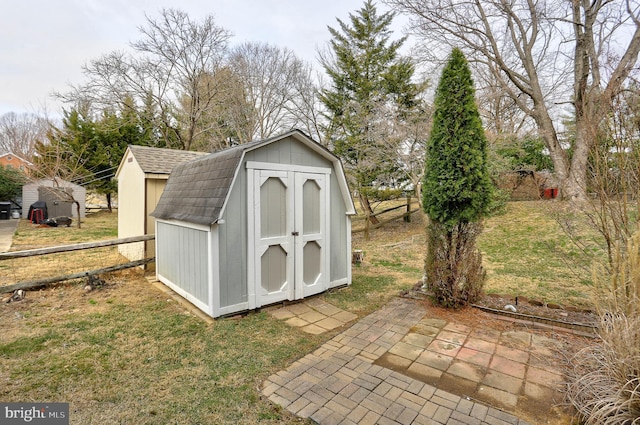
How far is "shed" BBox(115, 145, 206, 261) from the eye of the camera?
22.1ft

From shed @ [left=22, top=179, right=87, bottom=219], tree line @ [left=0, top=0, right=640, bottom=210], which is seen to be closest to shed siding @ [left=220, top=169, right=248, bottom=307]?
tree line @ [left=0, top=0, right=640, bottom=210]

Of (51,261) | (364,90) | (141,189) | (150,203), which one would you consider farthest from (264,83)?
(51,261)

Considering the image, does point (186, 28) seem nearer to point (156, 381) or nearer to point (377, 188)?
point (377, 188)

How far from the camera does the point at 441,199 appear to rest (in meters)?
4.29

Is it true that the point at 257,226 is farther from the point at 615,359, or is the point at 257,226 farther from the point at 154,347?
the point at 615,359

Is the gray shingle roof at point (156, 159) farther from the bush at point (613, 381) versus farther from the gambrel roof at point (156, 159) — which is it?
the bush at point (613, 381)

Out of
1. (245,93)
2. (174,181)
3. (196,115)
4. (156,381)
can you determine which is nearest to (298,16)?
(245,93)

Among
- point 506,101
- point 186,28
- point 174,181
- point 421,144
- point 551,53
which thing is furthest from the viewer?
point 186,28

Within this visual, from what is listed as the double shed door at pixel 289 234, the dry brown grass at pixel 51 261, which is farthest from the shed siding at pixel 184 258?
the dry brown grass at pixel 51 261

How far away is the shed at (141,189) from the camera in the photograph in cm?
674

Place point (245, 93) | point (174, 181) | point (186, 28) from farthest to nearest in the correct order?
point (245, 93)
point (186, 28)
point (174, 181)

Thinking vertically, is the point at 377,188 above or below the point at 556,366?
above

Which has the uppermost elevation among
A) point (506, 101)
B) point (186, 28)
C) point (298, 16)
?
point (186, 28)

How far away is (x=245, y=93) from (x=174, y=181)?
1282 centimetres
